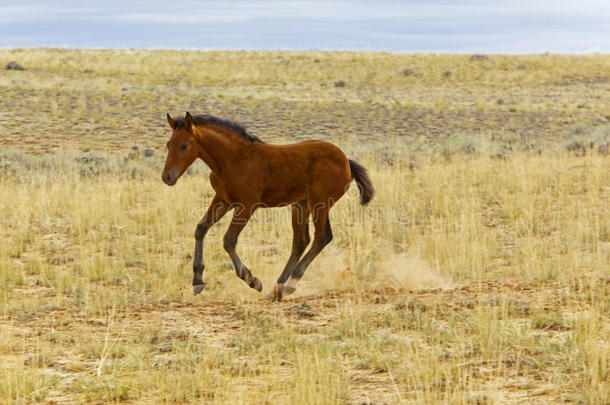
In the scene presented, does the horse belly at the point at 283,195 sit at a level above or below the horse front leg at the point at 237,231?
above

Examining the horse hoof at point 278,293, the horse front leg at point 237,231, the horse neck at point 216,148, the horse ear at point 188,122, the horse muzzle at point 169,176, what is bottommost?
the horse hoof at point 278,293

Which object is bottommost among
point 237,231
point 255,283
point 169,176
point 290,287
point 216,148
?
point 290,287

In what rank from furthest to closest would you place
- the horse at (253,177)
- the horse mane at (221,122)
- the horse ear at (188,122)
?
the horse mane at (221,122) < the horse at (253,177) < the horse ear at (188,122)

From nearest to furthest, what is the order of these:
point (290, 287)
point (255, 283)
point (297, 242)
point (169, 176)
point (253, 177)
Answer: point (169, 176)
point (253, 177)
point (255, 283)
point (290, 287)
point (297, 242)

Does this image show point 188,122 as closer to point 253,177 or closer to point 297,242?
point 253,177

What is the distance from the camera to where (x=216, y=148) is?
797 centimetres

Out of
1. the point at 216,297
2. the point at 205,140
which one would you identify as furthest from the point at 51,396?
the point at 216,297

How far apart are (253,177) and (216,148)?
1.76 feet

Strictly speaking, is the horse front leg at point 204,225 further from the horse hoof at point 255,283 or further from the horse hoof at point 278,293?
the horse hoof at point 278,293

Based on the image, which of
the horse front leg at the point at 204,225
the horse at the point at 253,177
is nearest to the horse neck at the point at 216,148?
the horse at the point at 253,177

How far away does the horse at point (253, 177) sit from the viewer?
7801mm

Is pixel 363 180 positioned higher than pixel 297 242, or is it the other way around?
pixel 363 180

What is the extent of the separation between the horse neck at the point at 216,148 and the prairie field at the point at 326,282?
1.61 meters

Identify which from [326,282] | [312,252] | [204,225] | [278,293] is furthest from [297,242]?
[204,225]
